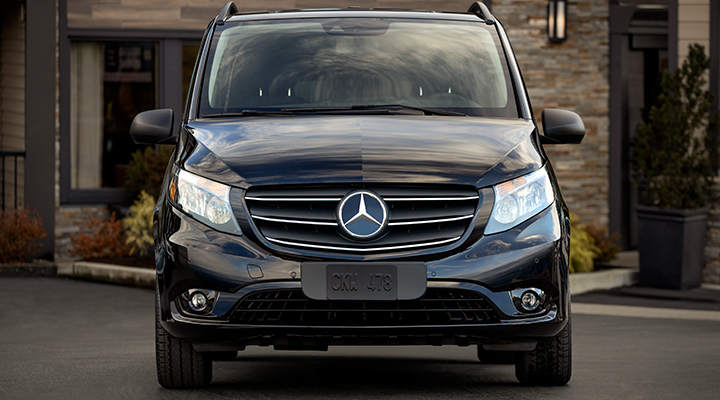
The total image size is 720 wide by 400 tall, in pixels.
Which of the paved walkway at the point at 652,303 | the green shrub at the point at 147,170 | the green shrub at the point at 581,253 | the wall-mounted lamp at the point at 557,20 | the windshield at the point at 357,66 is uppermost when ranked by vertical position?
the wall-mounted lamp at the point at 557,20

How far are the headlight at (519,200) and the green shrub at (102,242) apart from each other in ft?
29.9

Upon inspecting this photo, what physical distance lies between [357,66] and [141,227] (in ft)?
25.2

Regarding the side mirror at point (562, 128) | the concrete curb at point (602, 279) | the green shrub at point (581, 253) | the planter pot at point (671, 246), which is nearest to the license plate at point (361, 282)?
the side mirror at point (562, 128)

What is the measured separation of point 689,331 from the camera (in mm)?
9406

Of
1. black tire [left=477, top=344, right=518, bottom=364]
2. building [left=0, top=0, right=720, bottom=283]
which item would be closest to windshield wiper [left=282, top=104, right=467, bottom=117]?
black tire [left=477, top=344, right=518, bottom=364]

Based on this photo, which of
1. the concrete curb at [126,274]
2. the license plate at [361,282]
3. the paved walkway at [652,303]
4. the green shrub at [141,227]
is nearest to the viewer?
the license plate at [361,282]

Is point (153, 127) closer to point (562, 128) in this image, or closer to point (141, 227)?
point (562, 128)

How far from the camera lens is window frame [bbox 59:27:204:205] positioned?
48.0ft

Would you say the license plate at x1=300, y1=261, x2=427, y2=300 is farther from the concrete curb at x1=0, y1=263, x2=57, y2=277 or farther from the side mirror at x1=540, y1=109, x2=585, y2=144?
the concrete curb at x1=0, y1=263, x2=57, y2=277

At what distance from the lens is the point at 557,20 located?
15.1 m

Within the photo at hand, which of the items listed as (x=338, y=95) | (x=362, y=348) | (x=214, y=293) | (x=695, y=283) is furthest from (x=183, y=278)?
(x=695, y=283)

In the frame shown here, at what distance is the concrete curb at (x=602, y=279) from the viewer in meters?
12.2

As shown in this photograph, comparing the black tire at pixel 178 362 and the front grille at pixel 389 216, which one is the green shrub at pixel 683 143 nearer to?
the front grille at pixel 389 216

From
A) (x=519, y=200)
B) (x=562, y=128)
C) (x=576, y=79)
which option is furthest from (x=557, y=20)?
(x=519, y=200)
